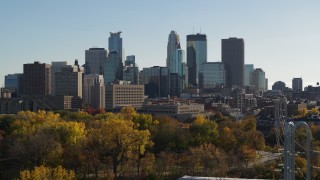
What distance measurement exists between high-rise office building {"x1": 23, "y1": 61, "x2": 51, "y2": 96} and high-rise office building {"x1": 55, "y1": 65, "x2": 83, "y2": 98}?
3796 mm

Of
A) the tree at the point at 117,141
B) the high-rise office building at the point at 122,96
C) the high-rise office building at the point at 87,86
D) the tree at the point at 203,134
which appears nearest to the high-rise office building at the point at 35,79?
the high-rise office building at the point at 87,86

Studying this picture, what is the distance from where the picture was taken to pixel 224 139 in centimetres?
5203

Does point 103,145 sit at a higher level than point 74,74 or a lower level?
lower

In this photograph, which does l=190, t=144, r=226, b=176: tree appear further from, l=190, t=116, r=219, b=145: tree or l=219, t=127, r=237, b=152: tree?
l=190, t=116, r=219, b=145: tree

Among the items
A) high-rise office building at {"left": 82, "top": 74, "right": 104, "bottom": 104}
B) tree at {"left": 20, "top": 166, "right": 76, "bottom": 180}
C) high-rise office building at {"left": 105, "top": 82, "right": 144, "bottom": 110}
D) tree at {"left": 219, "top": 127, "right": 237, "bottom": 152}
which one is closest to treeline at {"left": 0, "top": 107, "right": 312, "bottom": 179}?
tree at {"left": 219, "top": 127, "right": 237, "bottom": 152}

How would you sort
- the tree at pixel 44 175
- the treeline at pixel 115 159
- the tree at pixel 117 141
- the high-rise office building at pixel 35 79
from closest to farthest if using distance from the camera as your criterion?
the tree at pixel 44 175
the treeline at pixel 115 159
the tree at pixel 117 141
the high-rise office building at pixel 35 79

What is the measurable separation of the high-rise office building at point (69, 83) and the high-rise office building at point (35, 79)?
380 cm

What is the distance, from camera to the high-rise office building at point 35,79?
146 metres

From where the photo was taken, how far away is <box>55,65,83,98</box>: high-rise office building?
14562 cm

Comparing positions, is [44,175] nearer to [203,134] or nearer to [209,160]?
[209,160]

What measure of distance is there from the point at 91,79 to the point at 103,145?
114 meters

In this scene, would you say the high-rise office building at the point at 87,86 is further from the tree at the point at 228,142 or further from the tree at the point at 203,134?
the tree at the point at 228,142

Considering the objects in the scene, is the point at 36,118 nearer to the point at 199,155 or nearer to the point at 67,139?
the point at 67,139

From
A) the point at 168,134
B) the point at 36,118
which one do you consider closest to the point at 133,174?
the point at 168,134
